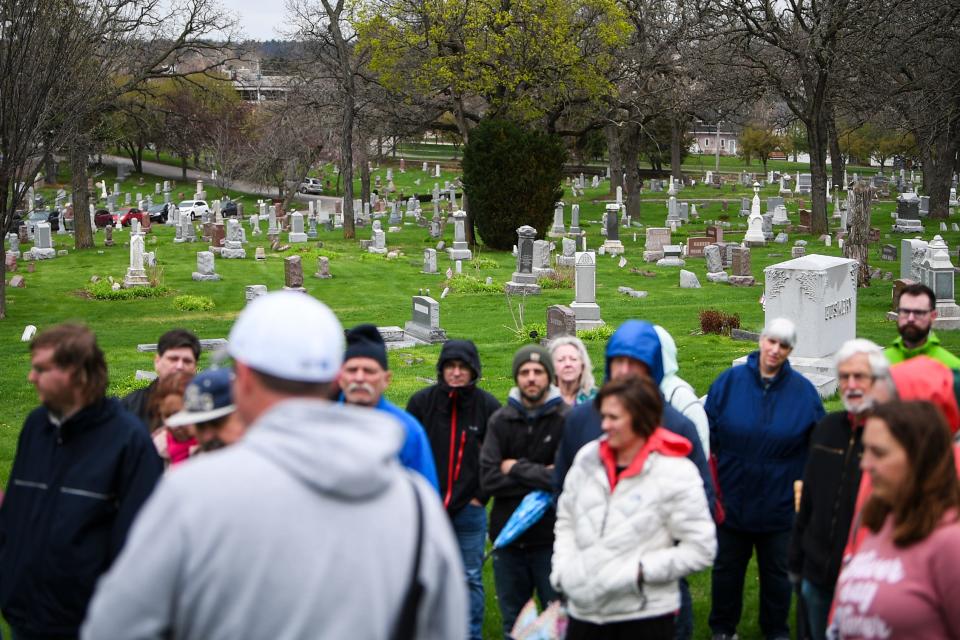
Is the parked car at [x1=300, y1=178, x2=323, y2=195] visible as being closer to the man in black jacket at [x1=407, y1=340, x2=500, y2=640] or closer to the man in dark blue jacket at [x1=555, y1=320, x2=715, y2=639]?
the man in black jacket at [x1=407, y1=340, x2=500, y2=640]

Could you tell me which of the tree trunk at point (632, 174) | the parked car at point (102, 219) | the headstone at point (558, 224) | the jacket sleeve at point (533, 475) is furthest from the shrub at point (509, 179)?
the jacket sleeve at point (533, 475)

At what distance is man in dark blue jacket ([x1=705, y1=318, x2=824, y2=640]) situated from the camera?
6.16 metres

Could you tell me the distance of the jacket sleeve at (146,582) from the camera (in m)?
2.22

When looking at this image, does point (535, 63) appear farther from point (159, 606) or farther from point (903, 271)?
point (159, 606)

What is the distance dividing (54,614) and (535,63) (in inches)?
1349

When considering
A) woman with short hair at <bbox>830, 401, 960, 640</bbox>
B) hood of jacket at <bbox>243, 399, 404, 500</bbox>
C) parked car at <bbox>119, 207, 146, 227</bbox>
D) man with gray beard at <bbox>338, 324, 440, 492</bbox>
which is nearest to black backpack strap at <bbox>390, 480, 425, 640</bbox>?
hood of jacket at <bbox>243, 399, 404, 500</bbox>

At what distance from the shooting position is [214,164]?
211ft

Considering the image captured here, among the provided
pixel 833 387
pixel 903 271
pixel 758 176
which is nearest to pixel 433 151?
pixel 758 176

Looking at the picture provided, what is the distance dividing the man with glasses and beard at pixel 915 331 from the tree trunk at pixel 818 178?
1245 inches

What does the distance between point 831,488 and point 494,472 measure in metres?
1.68

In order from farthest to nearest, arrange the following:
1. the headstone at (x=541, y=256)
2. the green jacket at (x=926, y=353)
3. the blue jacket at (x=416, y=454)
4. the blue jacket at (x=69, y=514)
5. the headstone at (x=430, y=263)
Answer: the headstone at (x=430, y=263) < the headstone at (x=541, y=256) < the green jacket at (x=926, y=353) < the blue jacket at (x=416, y=454) < the blue jacket at (x=69, y=514)

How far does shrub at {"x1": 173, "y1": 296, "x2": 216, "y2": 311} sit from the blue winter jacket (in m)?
19.0

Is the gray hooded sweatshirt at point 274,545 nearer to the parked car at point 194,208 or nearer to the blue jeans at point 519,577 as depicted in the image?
the blue jeans at point 519,577

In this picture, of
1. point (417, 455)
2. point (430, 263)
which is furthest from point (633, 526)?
point (430, 263)
